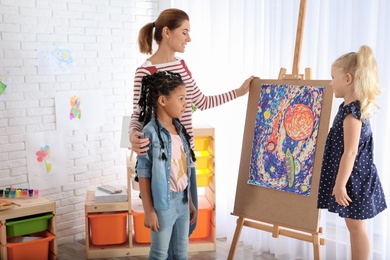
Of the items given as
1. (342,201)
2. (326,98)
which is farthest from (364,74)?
(342,201)

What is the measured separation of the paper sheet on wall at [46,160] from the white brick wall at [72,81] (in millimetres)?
39

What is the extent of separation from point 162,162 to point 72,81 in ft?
5.22

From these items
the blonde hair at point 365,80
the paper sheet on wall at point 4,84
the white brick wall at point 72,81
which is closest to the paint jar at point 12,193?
the white brick wall at point 72,81

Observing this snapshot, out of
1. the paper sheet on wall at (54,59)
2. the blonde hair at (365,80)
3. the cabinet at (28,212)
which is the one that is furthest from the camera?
the paper sheet on wall at (54,59)

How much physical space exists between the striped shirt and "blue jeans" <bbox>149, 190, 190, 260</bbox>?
15.6 inches

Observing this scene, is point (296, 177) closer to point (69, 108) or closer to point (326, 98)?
point (326, 98)

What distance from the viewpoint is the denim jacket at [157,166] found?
7.89 ft

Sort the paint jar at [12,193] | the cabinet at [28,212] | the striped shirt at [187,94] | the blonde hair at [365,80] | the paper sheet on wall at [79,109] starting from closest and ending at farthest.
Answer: the blonde hair at [365,80], the striped shirt at [187,94], the cabinet at [28,212], the paint jar at [12,193], the paper sheet on wall at [79,109]

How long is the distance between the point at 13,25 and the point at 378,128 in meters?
2.37

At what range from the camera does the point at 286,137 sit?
2.77m

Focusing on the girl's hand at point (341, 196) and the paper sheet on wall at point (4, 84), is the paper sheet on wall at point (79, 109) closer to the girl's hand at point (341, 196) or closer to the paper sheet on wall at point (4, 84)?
the paper sheet on wall at point (4, 84)

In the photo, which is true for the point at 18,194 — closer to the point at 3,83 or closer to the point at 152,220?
the point at 3,83

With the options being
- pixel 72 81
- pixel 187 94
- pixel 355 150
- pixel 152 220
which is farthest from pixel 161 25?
pixel 72 81

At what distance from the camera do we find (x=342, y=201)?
2.43 metres
